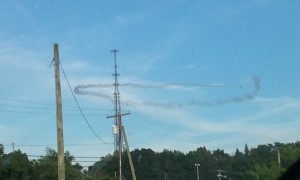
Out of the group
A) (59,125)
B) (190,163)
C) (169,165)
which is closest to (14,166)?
(169,165)

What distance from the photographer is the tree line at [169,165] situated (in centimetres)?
7494

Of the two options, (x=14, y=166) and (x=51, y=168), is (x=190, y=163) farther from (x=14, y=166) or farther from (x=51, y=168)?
(x=14, y=166)

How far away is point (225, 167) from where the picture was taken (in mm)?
128250

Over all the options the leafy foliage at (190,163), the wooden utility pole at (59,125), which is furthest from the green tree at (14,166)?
the wooden utility pole at (59,125)

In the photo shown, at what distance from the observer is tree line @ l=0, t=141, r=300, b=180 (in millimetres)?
74938

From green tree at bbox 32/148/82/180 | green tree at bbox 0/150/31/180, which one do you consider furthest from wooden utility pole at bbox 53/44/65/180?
green tree at bbox 0/150/31/180

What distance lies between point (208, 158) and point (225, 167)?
6.32 meters

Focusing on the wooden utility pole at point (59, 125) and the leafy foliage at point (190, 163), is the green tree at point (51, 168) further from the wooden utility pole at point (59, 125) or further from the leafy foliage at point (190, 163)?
the wooden utility pole at point (59, 125)

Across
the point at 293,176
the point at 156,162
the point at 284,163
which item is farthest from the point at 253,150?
the point at 293,176

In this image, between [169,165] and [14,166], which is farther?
[169,165]

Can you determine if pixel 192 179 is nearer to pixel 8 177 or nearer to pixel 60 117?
pixel 8 177

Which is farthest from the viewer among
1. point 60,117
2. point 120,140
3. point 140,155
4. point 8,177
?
point 140,155

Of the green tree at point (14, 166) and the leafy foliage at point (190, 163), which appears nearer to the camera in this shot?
the green tree at point (14, 166)

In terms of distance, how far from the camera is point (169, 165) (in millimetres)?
118812
